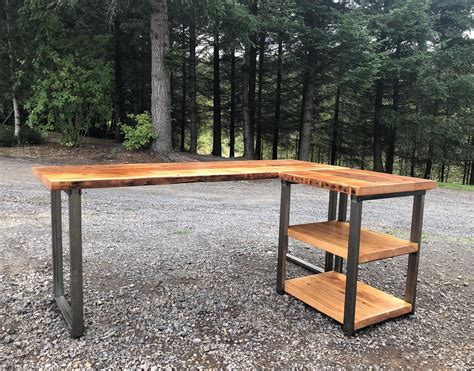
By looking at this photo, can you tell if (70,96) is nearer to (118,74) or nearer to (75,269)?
(118,74)

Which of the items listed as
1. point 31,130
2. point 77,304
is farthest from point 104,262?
point 31,130

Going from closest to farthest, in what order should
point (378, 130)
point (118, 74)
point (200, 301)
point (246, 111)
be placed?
point (200, 301) → point (246, 111) → point (118, 74) → point (378, 130)

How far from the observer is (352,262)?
244cm

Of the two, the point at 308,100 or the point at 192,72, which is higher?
the point at 192,72

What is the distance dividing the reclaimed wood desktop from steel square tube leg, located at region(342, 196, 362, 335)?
0.05m

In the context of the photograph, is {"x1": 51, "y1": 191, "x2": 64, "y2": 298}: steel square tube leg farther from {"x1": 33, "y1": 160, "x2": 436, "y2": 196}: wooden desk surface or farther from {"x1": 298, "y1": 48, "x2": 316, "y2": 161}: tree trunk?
{"x1": 298, "y1": 48, "x2": 316, "y2": 161}: tree trunk

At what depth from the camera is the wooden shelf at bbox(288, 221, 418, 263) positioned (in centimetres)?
253

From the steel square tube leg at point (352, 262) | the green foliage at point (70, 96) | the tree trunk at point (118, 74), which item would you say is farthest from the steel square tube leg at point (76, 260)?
the tree trunk at point (118, 74)

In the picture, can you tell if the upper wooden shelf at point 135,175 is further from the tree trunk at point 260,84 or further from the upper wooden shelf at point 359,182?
the tree trunk at point 260,84

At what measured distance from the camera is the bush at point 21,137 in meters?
11.0

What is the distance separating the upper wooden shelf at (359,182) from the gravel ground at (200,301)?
87 cm

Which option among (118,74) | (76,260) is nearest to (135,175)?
(76,260)

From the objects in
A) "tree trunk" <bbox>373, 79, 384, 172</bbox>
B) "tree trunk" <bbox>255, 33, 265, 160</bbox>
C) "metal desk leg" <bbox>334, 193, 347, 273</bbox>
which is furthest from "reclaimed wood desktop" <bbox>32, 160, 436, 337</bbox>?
"tree trunk" <bbox>255, 33, 265, 160</bbox>

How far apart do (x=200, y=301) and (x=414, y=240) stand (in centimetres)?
149
